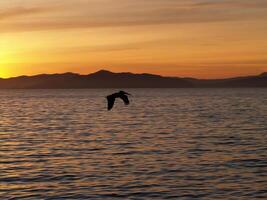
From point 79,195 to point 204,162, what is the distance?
36.1ft

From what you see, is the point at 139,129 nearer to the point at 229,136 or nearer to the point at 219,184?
the point at 229,136

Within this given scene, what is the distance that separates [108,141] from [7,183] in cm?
2001

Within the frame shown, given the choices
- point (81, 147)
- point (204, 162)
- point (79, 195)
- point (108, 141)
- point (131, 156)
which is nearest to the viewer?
point (79, 195)

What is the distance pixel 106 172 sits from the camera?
29953mm

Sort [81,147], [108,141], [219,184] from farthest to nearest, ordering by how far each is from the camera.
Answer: [108,141]
[81,147]
[219,184]

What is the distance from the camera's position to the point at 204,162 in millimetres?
33375

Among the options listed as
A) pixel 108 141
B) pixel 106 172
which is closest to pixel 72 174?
pixel 106 172

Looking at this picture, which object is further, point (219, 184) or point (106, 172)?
point (106, 172)

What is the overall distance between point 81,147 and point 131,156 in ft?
23.9

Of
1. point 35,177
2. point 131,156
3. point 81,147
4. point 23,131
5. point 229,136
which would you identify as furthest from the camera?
point 23,131

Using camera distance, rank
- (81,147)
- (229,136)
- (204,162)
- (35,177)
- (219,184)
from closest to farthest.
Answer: (219,184)
(35,177)
(204,162)
(81,147)
(229,136)

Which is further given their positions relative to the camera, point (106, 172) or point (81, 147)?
point (81, 147)

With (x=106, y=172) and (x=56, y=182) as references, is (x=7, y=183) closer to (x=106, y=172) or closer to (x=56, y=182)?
(x=56, y=182)

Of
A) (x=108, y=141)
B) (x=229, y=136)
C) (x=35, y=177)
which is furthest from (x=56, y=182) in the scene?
(x=229, y=136)
